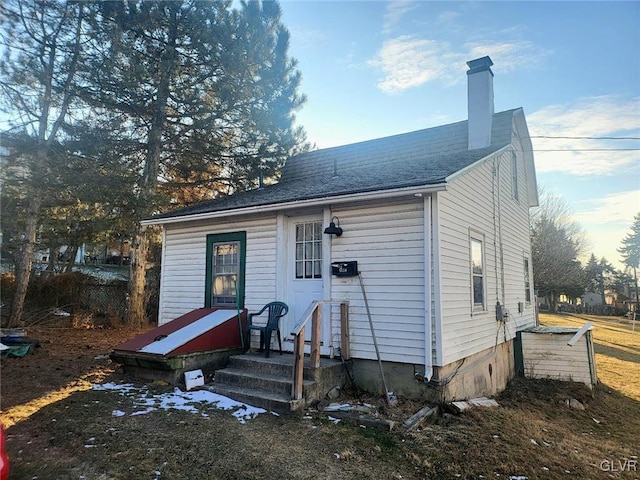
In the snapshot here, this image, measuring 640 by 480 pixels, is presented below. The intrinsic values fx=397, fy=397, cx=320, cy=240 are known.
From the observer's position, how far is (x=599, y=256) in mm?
56188

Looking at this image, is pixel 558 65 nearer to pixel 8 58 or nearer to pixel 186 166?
pixel 186 166

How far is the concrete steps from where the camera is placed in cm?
501

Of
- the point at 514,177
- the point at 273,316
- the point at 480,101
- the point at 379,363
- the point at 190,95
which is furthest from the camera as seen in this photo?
the point at 190,95

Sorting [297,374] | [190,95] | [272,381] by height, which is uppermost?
[190,95]

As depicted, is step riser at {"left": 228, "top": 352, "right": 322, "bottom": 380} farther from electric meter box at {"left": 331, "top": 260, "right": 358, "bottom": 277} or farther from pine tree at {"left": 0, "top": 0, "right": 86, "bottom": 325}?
pine tree at {"left": 0, "top": 0, "right": 86, "bottom": 325}

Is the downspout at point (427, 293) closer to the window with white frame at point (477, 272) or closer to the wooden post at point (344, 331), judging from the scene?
the wooden post at point (344, 331)

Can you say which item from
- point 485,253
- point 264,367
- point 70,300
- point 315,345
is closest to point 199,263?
point 264,367

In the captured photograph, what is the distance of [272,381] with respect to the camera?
209 inches

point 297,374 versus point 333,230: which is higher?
point 333,230

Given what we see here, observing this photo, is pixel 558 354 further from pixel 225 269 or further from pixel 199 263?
pixel 199 263

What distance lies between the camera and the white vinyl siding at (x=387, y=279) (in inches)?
221

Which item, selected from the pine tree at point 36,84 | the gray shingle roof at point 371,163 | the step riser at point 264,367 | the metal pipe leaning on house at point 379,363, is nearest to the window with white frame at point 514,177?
the gray shingle roof at point 371,163

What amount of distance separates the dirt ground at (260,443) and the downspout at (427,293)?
62 cm

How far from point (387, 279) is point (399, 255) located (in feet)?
1.31
